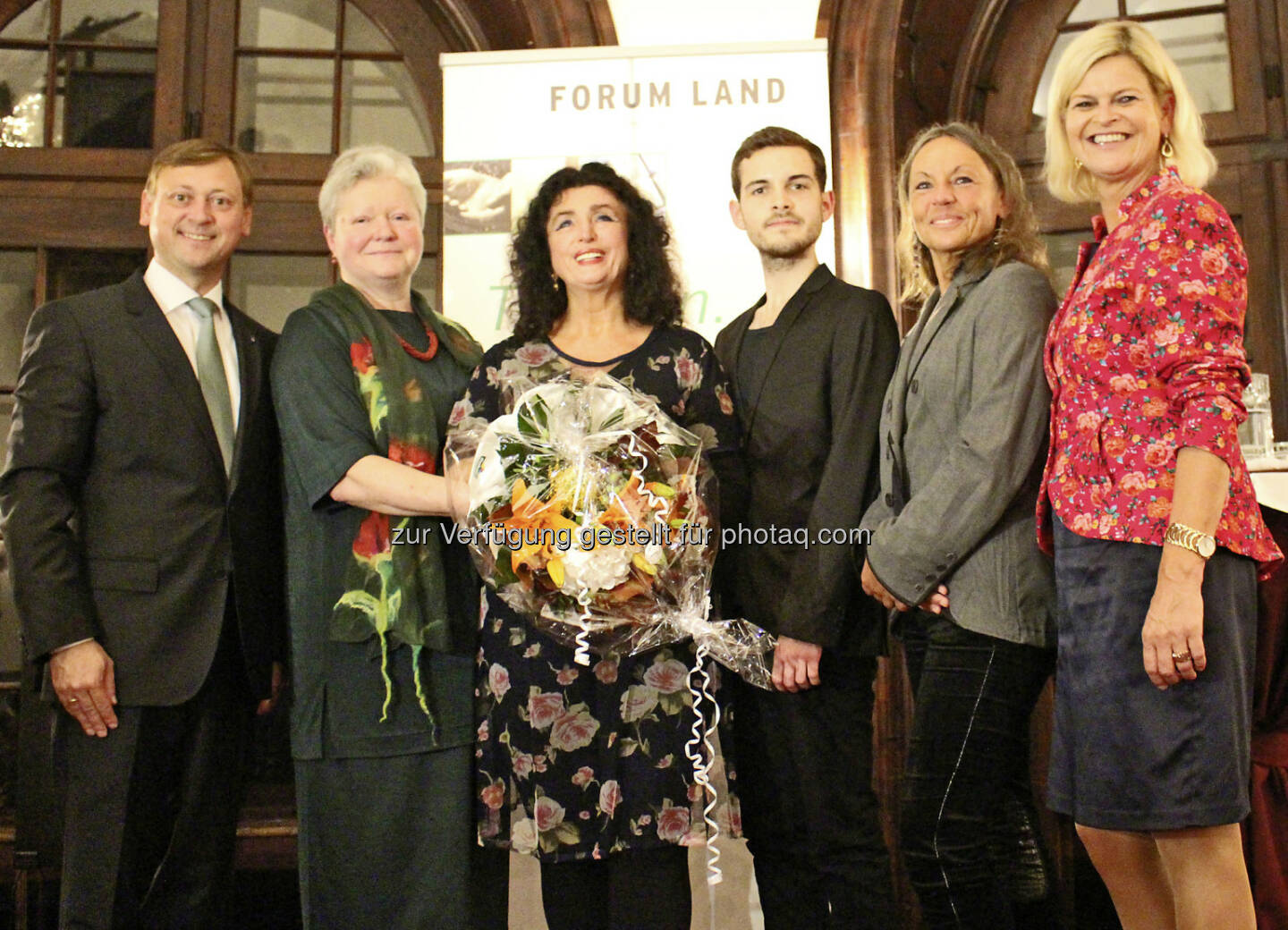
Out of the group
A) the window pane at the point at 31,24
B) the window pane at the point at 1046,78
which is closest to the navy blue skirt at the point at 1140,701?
the window pane at the point at 1046,78

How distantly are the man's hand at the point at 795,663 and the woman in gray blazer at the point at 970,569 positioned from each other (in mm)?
155

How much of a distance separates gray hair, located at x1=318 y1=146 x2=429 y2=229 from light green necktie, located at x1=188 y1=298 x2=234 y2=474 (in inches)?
12.3

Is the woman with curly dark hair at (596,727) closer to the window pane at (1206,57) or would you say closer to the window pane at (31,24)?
the window pane at (1206,57)

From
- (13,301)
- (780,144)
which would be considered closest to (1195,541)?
(780,144)

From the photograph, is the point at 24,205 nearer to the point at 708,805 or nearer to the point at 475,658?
the point at 475,658

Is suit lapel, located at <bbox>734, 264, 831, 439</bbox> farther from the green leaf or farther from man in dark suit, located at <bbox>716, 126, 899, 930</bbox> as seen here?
the green leaf

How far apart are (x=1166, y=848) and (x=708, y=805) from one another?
0.70 meters

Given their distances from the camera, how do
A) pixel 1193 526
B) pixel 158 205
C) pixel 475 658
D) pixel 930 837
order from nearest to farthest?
pixel 1193 526
pixel 930 837
pixel 475 658
pixel 158 205

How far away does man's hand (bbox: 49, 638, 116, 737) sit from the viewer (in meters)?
2.01

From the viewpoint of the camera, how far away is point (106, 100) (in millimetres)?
3746

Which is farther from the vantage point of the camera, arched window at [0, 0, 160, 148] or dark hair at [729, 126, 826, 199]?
arched window at [0, 0, 160, 148]

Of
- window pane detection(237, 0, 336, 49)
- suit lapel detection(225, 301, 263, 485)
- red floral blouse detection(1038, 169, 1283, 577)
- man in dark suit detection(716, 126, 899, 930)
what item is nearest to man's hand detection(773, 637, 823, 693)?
man in dark suit detection(716, 126, 899, 930)

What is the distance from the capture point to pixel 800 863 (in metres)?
2.09

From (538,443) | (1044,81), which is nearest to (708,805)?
(538,443)
